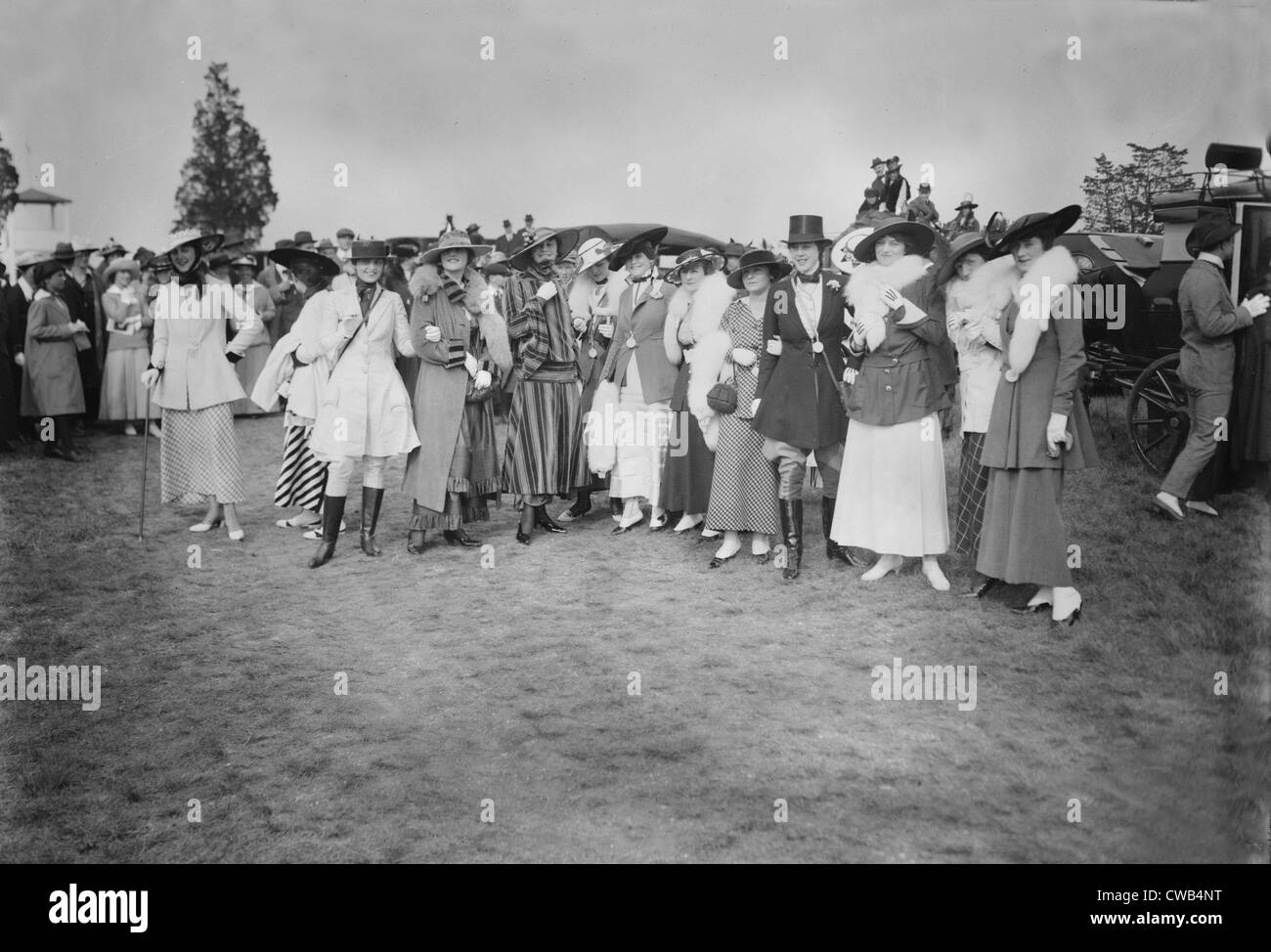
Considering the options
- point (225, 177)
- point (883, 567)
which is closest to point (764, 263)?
point (883, 567)

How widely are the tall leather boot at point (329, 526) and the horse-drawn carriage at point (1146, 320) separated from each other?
525cm

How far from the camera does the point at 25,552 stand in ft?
25.5

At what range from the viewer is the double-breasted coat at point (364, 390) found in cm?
746

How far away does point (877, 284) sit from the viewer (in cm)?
641

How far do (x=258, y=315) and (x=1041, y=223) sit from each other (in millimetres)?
8749

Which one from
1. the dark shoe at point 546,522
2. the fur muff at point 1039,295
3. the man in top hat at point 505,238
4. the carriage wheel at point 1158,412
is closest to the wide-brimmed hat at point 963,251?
the fur muff at point 1039,295

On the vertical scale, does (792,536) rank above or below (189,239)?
below

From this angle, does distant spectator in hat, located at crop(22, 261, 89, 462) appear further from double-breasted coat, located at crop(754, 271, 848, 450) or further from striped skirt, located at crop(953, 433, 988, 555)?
striped skirt, located at crop(953, 433, 988, 555)

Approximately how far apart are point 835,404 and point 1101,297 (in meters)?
3.92

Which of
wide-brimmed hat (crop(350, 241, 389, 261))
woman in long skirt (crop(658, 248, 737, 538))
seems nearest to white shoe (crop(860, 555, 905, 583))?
woman in long skirt (crop(658, 248, 737, 538))

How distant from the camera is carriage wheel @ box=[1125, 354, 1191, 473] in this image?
8.19m

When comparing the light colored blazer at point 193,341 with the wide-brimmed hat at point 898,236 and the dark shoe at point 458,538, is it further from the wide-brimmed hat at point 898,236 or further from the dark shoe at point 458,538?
the wide-brimmed hat at point 898,236

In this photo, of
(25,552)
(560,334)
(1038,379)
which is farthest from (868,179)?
(25,552)

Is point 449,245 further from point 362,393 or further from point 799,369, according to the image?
point 799,369
